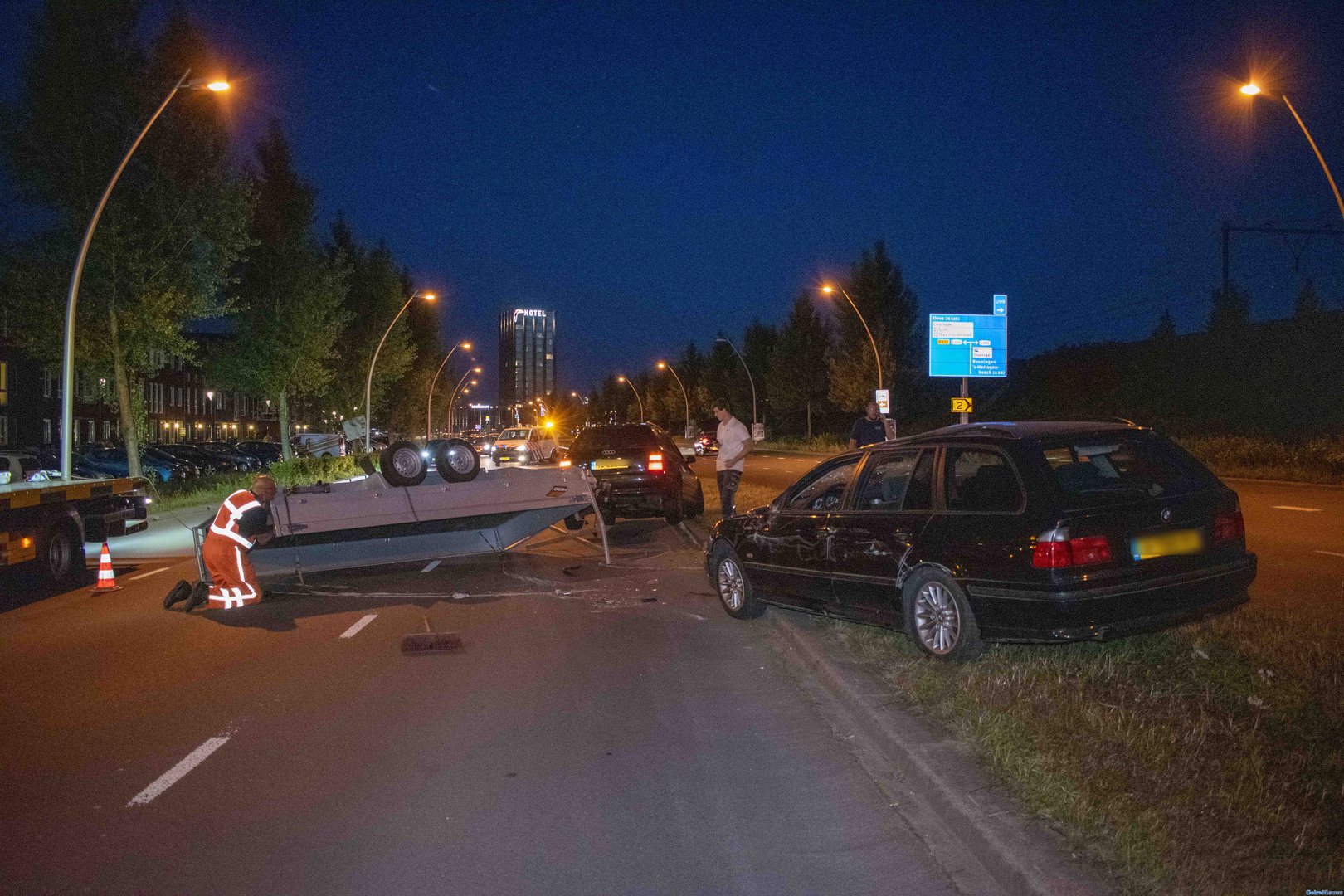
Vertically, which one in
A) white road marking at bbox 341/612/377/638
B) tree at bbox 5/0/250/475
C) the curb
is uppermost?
tree at bbox 5/0/250/475

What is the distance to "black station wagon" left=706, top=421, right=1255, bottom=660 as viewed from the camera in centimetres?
669

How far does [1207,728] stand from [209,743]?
5.68 meters

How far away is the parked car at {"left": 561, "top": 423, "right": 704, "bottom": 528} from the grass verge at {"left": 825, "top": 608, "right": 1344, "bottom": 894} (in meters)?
10.4

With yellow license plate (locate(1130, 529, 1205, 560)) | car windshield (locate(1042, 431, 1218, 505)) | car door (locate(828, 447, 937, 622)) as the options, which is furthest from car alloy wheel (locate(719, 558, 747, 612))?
yellow license plate (locate(1130, 529, 1205, 560))

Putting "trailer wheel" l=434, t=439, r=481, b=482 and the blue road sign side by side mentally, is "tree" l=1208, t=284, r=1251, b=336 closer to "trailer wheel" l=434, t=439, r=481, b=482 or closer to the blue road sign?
the blue road sign

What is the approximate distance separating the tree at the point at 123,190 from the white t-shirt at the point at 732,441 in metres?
16.1

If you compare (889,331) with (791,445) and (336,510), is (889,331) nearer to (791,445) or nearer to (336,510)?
(791,445)

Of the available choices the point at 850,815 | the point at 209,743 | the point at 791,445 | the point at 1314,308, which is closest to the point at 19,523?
the point at 209,743

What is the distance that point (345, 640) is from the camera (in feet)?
32.1

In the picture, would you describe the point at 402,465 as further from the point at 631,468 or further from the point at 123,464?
the point at 123,464

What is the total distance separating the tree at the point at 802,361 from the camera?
68.2 meters

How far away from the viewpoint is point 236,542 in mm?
11414

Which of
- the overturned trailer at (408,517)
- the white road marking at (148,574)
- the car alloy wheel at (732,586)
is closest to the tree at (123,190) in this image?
the white road marking at (148,574)

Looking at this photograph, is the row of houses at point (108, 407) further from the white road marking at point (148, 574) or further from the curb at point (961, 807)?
the curb at point (961, 807)
